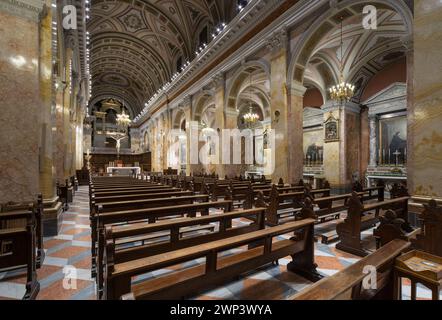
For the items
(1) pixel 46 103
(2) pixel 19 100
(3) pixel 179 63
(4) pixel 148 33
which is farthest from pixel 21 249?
(4) pixel 148 33

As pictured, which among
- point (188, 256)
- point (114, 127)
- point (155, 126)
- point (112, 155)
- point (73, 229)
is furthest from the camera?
point (114, 127)

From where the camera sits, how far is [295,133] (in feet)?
25.8

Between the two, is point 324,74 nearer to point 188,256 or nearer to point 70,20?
point 70,20

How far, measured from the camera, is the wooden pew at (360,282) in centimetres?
119

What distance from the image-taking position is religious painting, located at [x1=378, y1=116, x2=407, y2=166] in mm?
9664

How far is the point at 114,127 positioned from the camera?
104 feet

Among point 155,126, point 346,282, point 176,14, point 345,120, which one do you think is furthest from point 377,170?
point 155,126

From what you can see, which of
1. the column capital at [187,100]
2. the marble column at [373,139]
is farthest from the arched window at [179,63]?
the marble column at [373,139]

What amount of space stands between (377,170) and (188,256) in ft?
35.9

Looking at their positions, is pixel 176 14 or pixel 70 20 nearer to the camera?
pixel 70 20

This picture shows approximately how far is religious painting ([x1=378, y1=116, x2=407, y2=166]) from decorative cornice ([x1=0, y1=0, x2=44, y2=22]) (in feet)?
39.9

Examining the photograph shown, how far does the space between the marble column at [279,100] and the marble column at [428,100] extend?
3973 millimetres

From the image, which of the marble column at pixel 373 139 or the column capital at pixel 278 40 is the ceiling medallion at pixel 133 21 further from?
the marble column at pixel 373 139

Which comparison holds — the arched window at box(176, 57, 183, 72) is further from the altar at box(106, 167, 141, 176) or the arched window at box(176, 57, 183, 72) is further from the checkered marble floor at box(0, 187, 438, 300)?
the checkered marble floor at box(0, 187, 438, 300)
